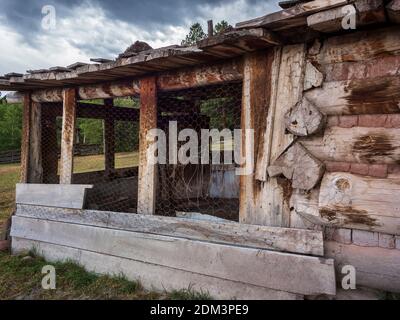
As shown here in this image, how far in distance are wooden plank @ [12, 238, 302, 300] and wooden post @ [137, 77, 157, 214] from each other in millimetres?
661

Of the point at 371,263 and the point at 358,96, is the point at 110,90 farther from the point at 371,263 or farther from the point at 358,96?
the point at 371,263

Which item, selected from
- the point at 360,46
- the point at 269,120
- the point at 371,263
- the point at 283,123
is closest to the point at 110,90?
the point at 269,120

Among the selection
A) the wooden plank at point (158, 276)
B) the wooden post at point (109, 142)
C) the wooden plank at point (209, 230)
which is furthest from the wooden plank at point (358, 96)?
the wooden post at point (109, 142)

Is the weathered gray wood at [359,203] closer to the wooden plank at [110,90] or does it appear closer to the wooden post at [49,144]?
the wooden plank at [110,90]

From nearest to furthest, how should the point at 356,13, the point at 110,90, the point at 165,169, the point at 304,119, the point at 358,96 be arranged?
1. the point at 356,13
2. the point at 358,96
3. the point at 304,119
4. the point at 110,90
5. the point at 165,169

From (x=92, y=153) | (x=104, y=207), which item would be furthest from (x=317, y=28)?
(x=92, y=153)

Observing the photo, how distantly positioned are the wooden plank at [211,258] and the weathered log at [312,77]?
146cm

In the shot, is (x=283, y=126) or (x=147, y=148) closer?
(x=283, y=126)

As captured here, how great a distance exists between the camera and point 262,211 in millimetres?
2836

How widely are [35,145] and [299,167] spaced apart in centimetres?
408

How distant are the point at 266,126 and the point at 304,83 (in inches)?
19.4

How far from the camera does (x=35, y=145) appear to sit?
475 cm

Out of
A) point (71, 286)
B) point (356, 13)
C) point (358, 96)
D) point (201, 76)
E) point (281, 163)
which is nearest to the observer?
point (356, 13)
